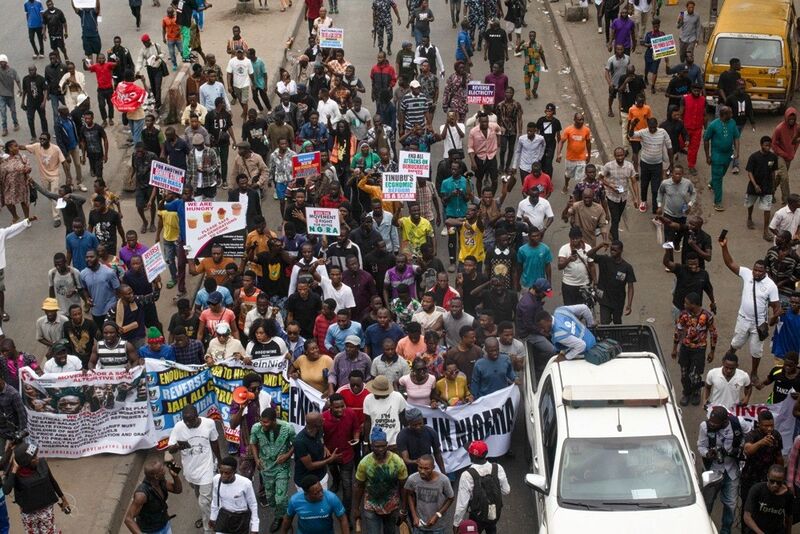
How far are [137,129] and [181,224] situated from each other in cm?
535

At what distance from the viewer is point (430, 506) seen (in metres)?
12.8

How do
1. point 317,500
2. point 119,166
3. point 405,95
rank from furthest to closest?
point 119,166 → point 405,95 → point 317,500

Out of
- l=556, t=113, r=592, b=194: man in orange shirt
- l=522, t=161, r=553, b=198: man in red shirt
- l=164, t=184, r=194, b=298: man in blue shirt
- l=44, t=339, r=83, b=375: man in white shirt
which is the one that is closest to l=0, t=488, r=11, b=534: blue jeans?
l=44, t=339, r=83, b=375: man in white shirt

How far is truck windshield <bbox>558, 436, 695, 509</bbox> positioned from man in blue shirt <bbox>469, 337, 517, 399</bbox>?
2.41 meters

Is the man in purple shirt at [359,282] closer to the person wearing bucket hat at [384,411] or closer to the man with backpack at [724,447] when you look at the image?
the person wearing bucket hat at [384,411]

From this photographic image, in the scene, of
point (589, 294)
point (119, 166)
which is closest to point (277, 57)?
point (119, 166)

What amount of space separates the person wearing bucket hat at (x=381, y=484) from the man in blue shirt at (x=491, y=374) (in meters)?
1.96

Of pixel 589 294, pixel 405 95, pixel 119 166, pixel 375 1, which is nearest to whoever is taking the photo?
pixel 589 294

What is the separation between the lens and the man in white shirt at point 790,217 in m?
18.3

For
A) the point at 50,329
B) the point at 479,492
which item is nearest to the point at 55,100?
the point at 50,329

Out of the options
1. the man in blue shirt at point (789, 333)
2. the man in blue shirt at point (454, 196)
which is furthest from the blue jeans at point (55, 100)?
the man in blue shirt at point (789, 333)

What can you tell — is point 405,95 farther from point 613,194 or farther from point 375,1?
point 375,1

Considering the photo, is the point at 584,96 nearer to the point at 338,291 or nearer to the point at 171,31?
the point at 171,31

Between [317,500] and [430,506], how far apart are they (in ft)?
3.52
